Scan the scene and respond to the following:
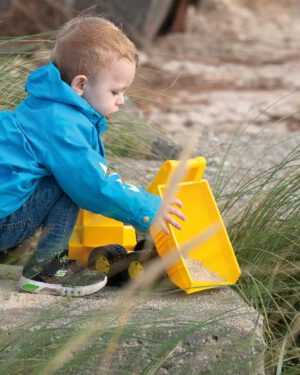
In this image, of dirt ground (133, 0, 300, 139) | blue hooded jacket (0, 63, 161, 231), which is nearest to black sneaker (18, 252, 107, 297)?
blue hooded jacket (0, 63, 161, 231)

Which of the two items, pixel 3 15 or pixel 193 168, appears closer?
pixel 193 168

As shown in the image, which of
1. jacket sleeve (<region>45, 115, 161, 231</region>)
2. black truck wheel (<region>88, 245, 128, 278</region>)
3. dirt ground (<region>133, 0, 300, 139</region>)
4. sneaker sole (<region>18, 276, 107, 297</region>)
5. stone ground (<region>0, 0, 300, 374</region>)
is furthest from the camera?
dirt ground (<region>133, 0, 300, 139</region>)

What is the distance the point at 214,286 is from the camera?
2.68 meters

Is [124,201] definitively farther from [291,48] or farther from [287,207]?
[291,48]

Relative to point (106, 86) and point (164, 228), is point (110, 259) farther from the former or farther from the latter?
point (106, 86)

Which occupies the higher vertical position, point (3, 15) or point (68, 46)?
point (68, 46)

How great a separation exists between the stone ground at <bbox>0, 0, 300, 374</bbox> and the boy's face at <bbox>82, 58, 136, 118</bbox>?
583 millimetres

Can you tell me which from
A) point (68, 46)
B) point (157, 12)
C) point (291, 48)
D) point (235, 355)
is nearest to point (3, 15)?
point (157, 12)

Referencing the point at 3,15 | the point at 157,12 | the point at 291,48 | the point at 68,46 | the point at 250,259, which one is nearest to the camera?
the point at 68,46

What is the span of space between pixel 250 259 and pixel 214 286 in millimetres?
352

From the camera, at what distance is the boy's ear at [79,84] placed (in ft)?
8.96

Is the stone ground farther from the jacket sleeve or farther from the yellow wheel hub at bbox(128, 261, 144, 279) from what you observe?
the jacket sleeve

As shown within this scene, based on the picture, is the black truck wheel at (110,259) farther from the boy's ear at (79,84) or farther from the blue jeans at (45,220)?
the boy's ear at (79,84)

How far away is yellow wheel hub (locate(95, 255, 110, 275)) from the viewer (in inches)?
112
